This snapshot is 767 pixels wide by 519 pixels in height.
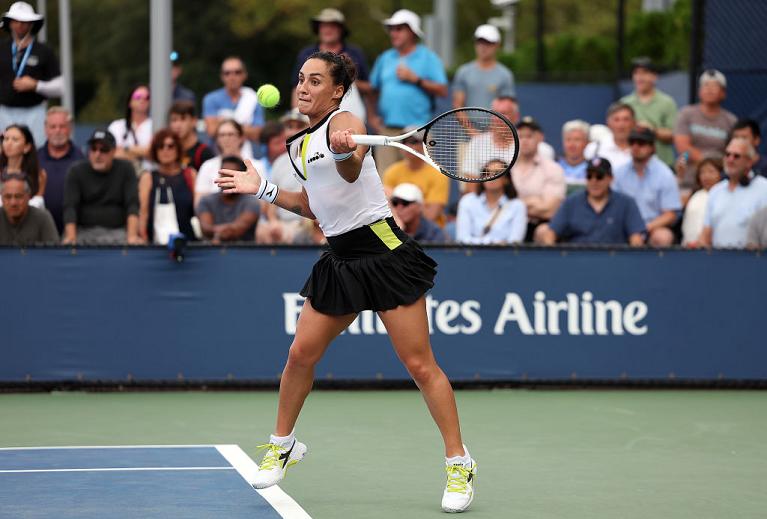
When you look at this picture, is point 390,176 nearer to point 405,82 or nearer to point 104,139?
point 405,82

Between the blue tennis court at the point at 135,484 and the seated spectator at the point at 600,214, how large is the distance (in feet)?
13.2

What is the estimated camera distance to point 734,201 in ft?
35.7

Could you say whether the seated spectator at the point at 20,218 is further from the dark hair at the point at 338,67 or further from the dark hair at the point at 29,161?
the dark hair at the point at 338,67

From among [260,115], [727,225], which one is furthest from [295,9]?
[727,225]

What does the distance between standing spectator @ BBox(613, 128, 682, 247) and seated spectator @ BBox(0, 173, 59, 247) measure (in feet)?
15.1

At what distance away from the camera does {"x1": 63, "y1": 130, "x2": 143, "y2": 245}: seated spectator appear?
11.0 metres

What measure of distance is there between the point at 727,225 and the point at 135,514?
20.1 ft

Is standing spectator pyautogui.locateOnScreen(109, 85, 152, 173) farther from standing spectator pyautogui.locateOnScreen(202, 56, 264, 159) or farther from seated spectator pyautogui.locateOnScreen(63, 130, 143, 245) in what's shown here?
seated spectator pyautogui.locateOnScreen(63, 130, 143, 245)

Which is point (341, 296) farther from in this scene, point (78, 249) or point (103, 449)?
point (78, 249)

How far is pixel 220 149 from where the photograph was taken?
12.0 m

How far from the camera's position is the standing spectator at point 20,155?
11000 millimetres

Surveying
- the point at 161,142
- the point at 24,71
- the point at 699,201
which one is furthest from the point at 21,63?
the point at 699,201

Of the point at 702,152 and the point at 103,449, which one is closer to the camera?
the point at 103,449

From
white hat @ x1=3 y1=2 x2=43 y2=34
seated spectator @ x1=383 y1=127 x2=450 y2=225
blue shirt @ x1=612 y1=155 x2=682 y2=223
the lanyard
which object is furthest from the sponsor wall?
white hat @ x1=3 y1=2 x2=43 y2=34
